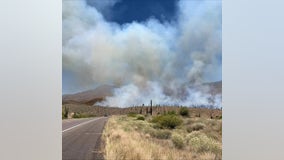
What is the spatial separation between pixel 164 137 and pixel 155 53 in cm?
89

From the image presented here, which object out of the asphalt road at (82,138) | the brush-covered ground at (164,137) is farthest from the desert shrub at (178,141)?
the asphalt road at (82,138)

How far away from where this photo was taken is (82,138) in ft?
12.1

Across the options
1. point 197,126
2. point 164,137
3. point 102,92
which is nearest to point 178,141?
point 164,137

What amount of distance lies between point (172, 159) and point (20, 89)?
5.45ft

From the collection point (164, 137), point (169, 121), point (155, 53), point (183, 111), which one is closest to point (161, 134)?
point (164, 137)

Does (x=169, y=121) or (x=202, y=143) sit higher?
(x=169, y=121)

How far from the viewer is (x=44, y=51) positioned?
318 centimetres

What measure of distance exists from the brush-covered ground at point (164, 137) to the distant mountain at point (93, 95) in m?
0.26

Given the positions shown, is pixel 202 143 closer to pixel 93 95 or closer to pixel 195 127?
pixel 195 127

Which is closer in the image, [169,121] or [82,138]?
[82,138]

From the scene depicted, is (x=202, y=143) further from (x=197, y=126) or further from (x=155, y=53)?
(x=155, y=53)

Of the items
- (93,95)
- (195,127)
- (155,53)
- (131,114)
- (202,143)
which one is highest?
(155,53)

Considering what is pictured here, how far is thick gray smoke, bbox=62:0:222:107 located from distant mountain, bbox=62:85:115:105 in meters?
0.07

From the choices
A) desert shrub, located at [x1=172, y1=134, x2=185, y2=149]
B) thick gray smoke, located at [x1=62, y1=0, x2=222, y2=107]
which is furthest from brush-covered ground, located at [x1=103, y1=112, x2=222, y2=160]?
thick gray smoke, located at [x1=62, y1=0, x2=222, y2=107]
